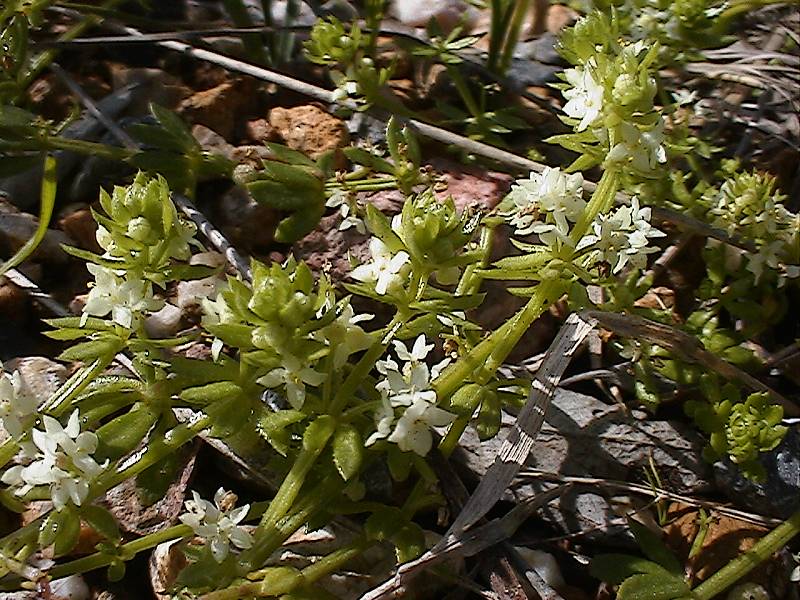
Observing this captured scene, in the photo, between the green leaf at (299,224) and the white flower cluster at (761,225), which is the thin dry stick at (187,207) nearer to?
the green leaf at (299,224)

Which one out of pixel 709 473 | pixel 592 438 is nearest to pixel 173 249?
pixel 592 438

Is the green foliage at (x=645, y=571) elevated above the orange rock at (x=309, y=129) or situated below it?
below

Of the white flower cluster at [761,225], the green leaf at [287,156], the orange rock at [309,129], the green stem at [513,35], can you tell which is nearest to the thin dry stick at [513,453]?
the white flower cluster at [761,225]

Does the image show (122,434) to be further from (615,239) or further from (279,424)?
(615,239)

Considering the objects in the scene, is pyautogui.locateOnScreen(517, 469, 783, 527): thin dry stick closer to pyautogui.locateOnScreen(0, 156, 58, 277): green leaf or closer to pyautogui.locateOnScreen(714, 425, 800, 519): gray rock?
pyautogui.locateOnScreen(714, 425, 800, 519): gray rock

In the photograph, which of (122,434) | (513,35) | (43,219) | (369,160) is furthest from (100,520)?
(513,35)

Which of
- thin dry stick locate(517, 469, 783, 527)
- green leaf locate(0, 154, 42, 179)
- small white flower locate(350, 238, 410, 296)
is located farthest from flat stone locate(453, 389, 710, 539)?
green leaf locate(0, 154, 42, 179)

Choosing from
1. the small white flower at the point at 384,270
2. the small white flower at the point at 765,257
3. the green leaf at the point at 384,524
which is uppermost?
the small white flower at the point at 384,270

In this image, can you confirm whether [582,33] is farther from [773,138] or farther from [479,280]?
[773,138]
